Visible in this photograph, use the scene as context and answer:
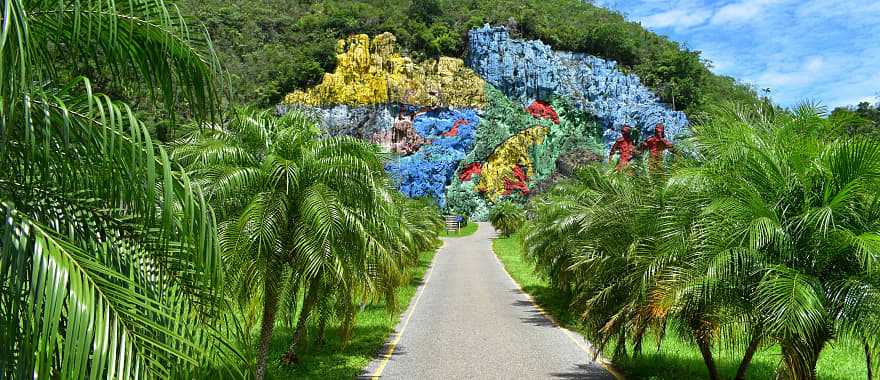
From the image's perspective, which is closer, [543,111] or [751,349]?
[751,349]

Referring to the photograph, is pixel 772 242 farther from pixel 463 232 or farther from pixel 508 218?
pixel 463 232

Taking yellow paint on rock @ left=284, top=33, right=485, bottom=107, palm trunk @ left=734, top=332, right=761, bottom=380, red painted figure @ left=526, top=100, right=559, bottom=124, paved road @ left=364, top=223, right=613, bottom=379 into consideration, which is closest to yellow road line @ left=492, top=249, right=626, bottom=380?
paved road @ left=364, top=223, right=613, bottom=379

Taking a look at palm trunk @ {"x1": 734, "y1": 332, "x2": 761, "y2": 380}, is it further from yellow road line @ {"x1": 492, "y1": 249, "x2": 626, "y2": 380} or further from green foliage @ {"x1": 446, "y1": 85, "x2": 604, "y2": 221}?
green foliage @ {"x1": 446, "y1": 85, "x2": 604, "y2": 221}

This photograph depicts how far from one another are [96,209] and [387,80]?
66.0 m

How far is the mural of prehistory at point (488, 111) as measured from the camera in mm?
68125

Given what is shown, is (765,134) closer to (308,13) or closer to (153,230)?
(153,230)

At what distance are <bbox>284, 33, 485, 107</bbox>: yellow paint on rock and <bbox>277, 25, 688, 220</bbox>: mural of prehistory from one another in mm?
113

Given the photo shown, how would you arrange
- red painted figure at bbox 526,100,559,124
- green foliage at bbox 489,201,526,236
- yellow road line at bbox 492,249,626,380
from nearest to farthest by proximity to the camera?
1. yellow road line at bbox 492,249,626,380
2. green foliage at bbox 489,201,526,236
3. red painted figure at bbox 526,100,559,124

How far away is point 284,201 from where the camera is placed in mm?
8461

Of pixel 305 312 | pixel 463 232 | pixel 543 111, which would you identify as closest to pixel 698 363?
pixel 305 312

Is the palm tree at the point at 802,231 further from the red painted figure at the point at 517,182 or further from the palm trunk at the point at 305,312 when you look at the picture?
the red painted figure at the point at 517,182

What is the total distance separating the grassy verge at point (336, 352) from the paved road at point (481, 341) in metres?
0.43

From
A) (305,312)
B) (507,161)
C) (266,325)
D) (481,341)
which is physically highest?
(507,161)

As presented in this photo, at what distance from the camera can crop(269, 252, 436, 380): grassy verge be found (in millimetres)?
11023
